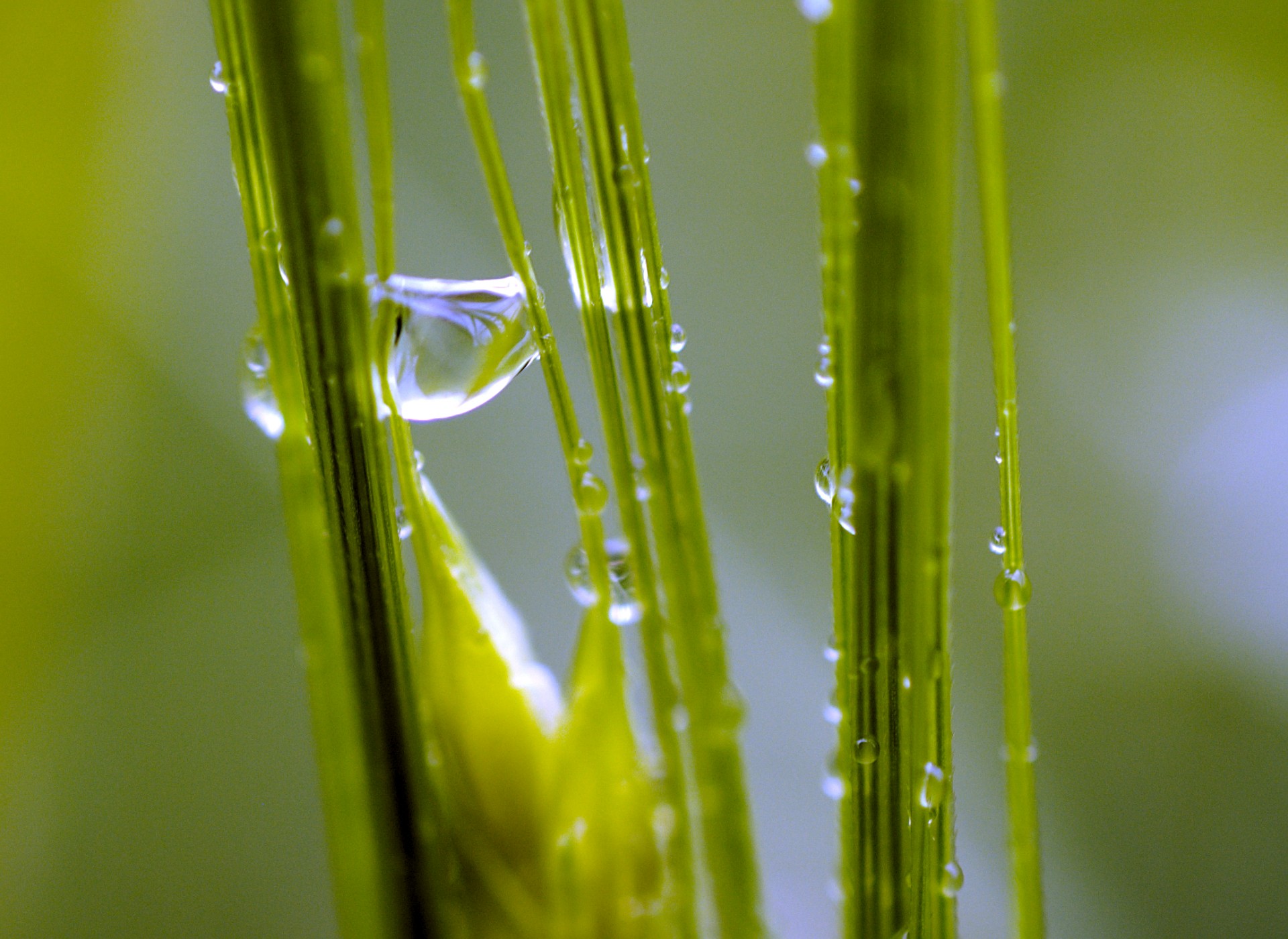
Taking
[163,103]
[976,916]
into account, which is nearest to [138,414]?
[163,103]

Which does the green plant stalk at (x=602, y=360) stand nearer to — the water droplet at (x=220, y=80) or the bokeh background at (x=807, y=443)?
the water droplet at (x=220, y=80)

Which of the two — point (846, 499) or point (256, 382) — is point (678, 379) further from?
point (256, 382)

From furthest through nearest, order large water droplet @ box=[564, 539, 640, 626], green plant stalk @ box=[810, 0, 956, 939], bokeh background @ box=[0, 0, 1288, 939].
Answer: bokeh background @ box=[0, 0, 1288, 939], large water droplet @ box=[564, 539, 640, 626], green plant stalk @ box=[810, 0, 956, 939]

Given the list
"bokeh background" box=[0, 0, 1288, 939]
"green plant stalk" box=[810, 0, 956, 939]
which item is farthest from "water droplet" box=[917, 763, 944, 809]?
"bokeh background" box=[0, 0, 1288, 939]

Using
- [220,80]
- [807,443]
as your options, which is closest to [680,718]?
[220,80]

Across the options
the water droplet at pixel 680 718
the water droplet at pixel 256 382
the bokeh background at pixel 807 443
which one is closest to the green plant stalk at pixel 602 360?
the water droplet at pixel 680 718

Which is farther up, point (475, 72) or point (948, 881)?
point (475, 72)

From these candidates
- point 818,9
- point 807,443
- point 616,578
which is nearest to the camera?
point 818,9

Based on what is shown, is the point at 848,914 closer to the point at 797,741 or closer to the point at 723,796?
the point at 723,796

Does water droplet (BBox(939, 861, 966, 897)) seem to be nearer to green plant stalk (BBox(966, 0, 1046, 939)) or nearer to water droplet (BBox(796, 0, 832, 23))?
green plant stalk (BBox(966, 0, 1046, 939))
